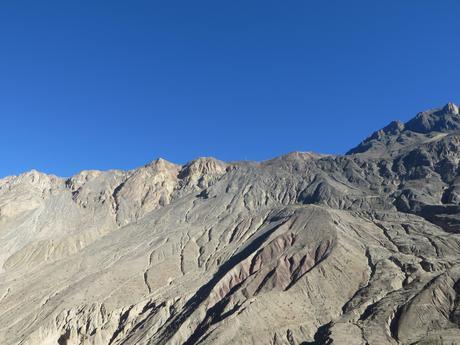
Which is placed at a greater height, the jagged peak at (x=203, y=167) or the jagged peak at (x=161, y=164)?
the jagged peak at (x=161, y=164)

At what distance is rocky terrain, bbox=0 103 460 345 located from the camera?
68375 mm

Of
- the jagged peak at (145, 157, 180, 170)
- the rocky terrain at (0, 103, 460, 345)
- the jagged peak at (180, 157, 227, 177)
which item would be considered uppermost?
the jagged peak at (145, 157, 180, 170)

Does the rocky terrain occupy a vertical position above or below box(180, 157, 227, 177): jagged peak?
below

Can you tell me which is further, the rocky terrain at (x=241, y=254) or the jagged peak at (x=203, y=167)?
the jagged peak at (x=203, y=167)

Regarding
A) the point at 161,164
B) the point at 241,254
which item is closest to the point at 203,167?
the point at 161,164

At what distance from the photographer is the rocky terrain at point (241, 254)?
2692 inches

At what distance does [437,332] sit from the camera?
59.7 meters

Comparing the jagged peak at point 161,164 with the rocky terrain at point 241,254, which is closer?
the rocky terrain at point 241,254

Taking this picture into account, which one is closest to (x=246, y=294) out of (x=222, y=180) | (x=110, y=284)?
(x=110, y=284)

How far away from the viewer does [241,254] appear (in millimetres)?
96062

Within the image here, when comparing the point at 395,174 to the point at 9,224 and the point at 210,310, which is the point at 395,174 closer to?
the point at 210,310

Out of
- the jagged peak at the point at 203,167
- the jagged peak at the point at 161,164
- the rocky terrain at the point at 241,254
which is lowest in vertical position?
the rocky terrain at the point at 241,254

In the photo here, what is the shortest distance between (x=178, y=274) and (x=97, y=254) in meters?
22.4

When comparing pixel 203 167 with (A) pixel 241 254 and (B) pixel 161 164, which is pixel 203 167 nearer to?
(B) pixel 161 164
